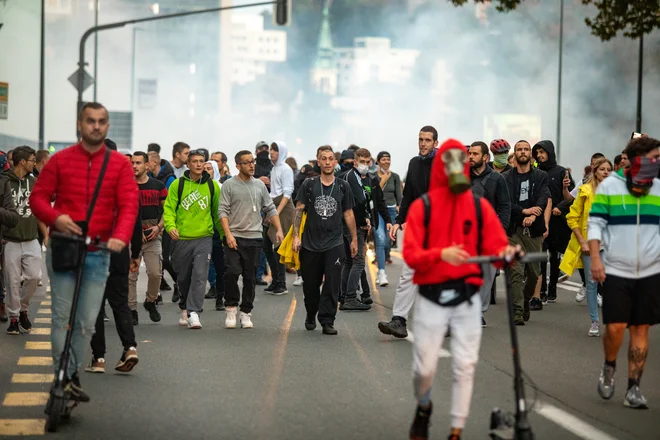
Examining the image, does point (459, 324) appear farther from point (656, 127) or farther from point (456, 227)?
point (656, 127)

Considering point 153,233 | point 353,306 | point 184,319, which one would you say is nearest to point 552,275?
point 353,306

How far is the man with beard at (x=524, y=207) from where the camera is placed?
1253cm

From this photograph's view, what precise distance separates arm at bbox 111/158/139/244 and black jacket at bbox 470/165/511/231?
477cm

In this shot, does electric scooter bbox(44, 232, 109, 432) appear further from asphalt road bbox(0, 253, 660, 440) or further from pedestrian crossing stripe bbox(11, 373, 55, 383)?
pedestrian crossing stripe bbox(11, 373, 55, 383)

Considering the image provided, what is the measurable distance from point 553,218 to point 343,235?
10.4ft

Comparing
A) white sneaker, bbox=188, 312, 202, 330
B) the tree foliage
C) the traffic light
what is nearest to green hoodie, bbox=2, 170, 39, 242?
white sneaker, bbox=188, 312, 202, 330

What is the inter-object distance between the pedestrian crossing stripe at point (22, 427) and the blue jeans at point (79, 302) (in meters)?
0.34

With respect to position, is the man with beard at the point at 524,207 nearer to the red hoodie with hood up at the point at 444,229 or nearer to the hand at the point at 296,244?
the hand at the point at 296,244

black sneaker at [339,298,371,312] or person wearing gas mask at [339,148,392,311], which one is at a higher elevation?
person wearing gas mask at [339,148,392,311]

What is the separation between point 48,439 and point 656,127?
48181mm

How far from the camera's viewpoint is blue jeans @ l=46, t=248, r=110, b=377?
7.30 metres

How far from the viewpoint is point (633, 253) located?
25.8 ft

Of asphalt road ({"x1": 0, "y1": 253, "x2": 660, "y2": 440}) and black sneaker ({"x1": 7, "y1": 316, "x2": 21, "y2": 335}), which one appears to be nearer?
asphalt road ({"x1": 0, "y1": 253, "x2": 660, "y2": 440})

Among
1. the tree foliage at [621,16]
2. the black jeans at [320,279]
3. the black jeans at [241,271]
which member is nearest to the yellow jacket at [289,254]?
the black jeans at [241,271]
